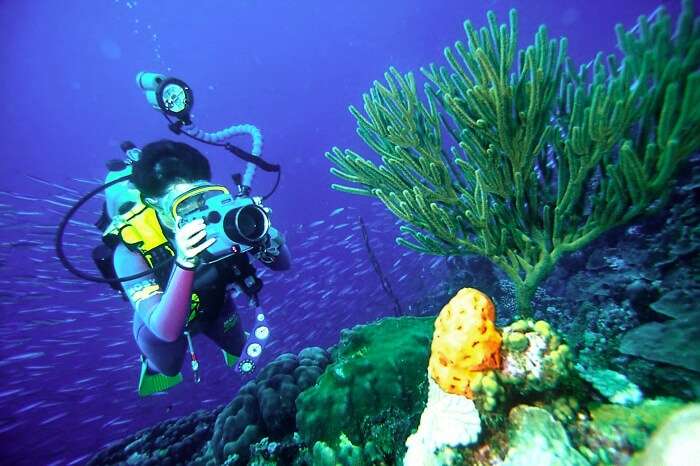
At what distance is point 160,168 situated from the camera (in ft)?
10.9

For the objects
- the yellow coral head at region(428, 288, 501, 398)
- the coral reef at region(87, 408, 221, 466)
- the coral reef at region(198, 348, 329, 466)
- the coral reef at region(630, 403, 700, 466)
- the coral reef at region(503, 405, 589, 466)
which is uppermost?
the yellow coral head at region(428, 288, 501, 398)

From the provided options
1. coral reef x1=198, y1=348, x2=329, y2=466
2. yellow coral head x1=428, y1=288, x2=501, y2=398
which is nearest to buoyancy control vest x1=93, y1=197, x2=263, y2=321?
coral reef x1=198, y1=348, x2=329, y2=466

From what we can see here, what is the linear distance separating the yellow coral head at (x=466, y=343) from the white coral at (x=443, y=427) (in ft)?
0.21

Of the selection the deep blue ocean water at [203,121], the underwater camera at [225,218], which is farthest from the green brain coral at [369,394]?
the deep blue ocean water at [203,121]

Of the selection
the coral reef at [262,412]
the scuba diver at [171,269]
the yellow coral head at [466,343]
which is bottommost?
the coral reef at [262,412]

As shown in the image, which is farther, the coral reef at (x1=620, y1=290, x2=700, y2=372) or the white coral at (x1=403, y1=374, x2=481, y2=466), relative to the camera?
the coral reef at (x1=620, y1=290, x2=700, y2=372)

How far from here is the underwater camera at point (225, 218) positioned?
275cm

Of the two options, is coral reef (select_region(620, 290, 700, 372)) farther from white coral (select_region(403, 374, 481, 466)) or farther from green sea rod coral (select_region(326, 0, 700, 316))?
white coral (select_region(403, 374, 481, 466))

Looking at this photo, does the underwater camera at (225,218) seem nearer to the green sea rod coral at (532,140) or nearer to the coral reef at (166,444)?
the green sea rod coral at (532,140)

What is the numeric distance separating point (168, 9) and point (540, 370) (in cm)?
9074

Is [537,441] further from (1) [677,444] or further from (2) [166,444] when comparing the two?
(2) [166,444]

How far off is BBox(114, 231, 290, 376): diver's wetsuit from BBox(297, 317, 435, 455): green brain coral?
1.51 m

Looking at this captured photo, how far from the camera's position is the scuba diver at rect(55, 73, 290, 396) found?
9.17 ft

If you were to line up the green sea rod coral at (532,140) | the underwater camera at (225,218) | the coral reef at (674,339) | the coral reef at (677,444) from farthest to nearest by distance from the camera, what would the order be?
the underwater camera at (225,218), the green sea rod coral at (532,140), the coral reef at (674,339), the coral reef at (677,444)
